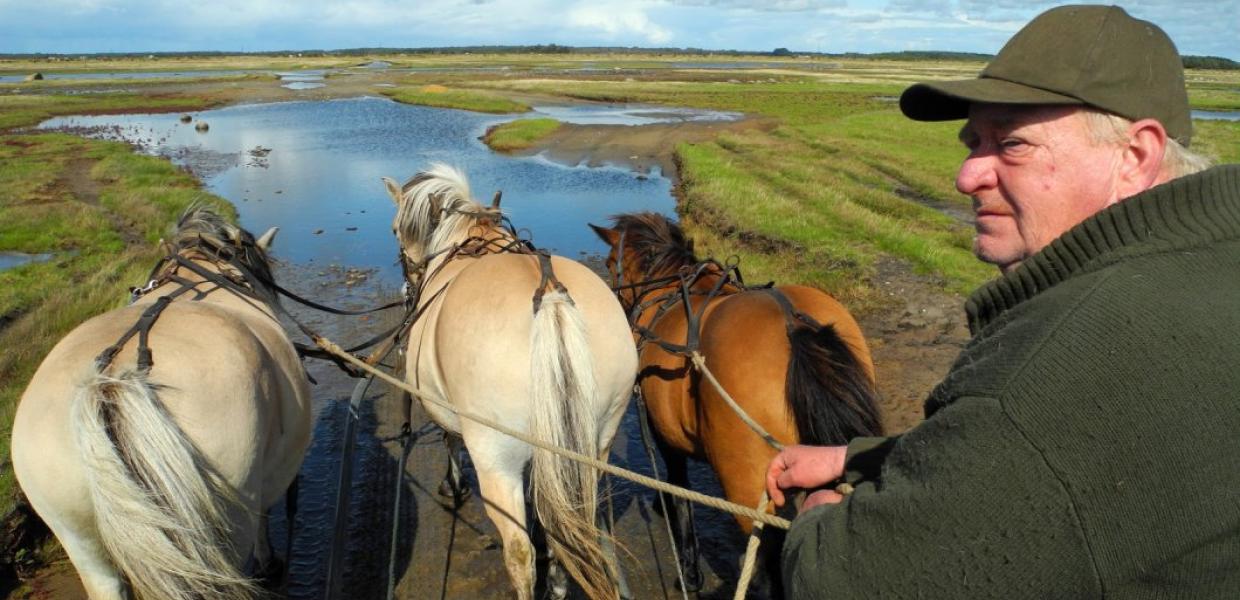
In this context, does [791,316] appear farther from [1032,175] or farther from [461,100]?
[461,100]

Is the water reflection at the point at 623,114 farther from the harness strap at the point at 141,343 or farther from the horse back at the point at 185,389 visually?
the harness strap at the point at 141,343

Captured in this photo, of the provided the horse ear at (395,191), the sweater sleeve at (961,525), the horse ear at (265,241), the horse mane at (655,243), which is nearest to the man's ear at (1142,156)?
the sweater sleeve at (961,525)

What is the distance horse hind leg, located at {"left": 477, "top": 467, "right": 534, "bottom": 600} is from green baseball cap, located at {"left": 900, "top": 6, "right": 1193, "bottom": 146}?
3.24 m

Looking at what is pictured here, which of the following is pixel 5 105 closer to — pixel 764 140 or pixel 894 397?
pixel 764 140

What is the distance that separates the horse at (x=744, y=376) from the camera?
3498mm

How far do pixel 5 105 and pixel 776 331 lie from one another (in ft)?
207

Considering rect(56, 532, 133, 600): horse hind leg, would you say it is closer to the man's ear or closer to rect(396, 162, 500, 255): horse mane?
rect(396, 162, 500, 255): horse mane

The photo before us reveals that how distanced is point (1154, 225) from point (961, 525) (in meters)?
0.63

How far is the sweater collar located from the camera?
1243 mm

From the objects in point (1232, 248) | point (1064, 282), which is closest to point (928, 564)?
point (1064, 282)

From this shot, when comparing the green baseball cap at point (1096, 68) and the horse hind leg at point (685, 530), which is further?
the horse hind leg at point (685, 530)

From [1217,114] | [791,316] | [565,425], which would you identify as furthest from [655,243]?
[1217,114]

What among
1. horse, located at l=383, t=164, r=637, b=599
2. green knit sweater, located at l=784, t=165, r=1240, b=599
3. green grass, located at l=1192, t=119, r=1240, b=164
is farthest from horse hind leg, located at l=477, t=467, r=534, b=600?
green grass, located at l=1192, t=119, r=1240, b=164

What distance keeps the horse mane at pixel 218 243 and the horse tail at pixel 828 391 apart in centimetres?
355
